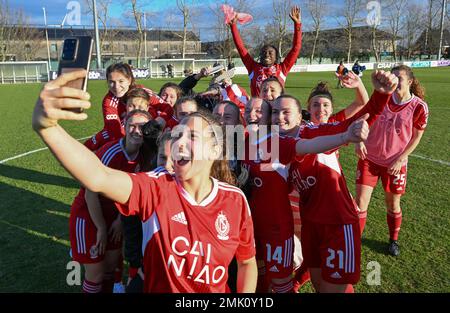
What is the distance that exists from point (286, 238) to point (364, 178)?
209cm

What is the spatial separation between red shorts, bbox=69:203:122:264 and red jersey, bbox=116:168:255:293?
1.08 m

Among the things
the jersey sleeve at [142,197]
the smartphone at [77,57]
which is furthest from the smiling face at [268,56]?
the smartphone at [77,57]

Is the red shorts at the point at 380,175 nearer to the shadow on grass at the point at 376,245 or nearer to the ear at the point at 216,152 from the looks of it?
the shadow on grass at the point at 376,245

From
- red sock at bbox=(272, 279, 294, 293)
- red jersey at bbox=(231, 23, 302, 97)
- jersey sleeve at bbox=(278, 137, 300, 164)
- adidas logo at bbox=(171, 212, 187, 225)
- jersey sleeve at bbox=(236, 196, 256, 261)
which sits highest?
red jersey at bbox=(231, 23, 302, 97)

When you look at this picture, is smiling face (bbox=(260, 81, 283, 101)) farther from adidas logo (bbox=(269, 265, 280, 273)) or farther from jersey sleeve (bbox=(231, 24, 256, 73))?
adidas logo (bbox=(269, 265, 280, 273))

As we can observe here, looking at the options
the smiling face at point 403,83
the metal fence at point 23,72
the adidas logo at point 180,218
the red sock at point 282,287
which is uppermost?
the metal fence at point 23,72

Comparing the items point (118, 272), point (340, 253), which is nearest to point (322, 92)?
A: point (340, 253)

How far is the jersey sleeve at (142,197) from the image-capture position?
1.89 m

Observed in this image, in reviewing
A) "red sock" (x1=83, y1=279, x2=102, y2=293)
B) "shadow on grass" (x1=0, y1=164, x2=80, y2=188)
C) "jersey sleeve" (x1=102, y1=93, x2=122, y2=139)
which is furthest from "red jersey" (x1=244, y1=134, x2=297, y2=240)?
"shadow on grass" (x1=0, y1=164, x2=80, y2=188)

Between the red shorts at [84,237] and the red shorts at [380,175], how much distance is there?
299cm

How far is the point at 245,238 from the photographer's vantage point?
7.48 ft

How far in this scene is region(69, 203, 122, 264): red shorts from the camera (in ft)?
9.92

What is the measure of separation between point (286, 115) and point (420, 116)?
2.31m
